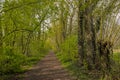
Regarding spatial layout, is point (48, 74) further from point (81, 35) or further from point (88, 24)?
point (81, 35)

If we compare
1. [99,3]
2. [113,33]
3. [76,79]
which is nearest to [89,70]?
[76,79]

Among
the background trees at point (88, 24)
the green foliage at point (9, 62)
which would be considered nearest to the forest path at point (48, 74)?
the green foliage at point (9, 62)

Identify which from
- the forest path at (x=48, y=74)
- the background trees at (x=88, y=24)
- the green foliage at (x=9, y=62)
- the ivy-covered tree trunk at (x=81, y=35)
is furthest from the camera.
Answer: the ivy-covered tree trunk at (x=81, y=35)

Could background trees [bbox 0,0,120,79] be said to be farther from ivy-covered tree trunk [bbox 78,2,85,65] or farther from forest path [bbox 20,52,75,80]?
forest path [bbox 20,52,75,80]

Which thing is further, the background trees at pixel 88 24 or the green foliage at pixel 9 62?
the green foliage at pixel 9 62

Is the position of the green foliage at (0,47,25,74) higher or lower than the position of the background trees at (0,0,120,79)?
lower

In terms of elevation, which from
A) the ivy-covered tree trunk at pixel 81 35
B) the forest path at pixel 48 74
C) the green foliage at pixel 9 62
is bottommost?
the forest path at pixel 48 74

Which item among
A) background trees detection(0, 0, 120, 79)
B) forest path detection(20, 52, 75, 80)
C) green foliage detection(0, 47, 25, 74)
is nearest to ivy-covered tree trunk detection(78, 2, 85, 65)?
background trees detection(0, 0, 120, 79)

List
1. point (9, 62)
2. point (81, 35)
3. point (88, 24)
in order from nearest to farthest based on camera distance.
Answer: point (88, 24) < point (9, 62) < point (81, 35)

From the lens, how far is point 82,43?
1880 centimetres

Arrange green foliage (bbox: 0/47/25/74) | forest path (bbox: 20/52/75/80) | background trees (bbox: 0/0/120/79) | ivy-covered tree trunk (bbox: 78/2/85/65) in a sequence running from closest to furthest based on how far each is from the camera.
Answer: background trees (bbox: 0/0/120/79) < forest path (bbox: 20/52/75/80) < green foliage (bbox: 0/47/25/74) < ivy-covered tree trunk (bbox: 78/2/85/65)

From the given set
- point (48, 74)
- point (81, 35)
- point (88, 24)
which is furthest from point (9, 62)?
point (81, 35)

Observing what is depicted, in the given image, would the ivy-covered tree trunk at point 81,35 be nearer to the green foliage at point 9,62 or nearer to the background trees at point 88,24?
the background trees at point 88,24

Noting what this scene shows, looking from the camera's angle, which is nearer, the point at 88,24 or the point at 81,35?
the point at 88,24
